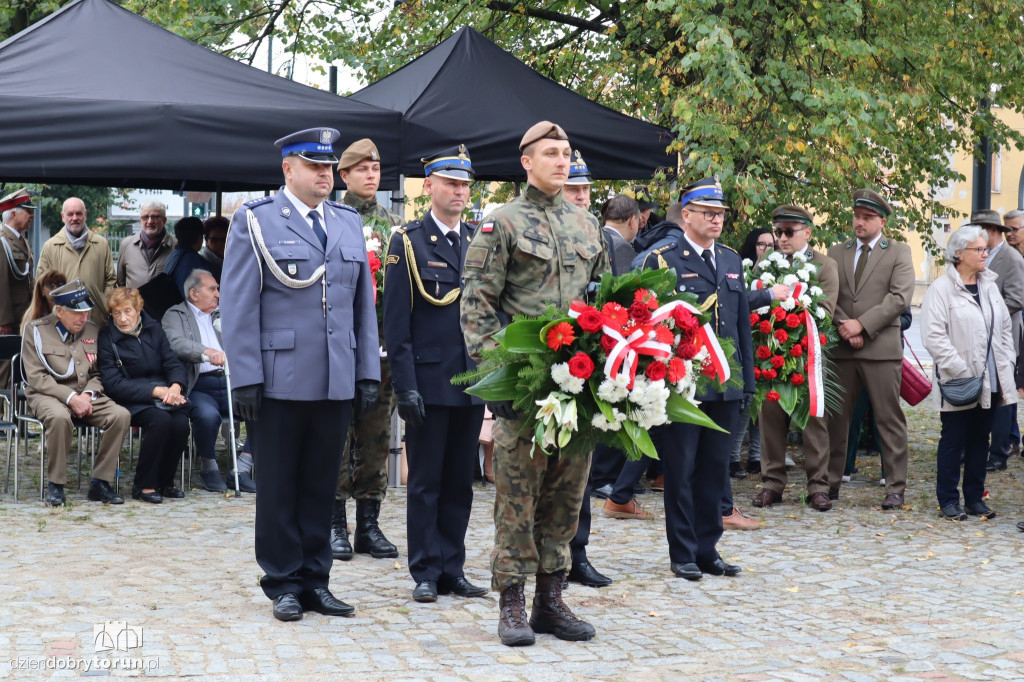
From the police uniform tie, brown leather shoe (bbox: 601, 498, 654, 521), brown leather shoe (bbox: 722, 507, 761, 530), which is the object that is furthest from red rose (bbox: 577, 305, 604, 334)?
the police uniform tie

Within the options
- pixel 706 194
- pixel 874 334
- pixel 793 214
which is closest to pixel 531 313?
pixel 706 194

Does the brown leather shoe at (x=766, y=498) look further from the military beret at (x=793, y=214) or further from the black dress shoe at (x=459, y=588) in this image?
the black dress shoe at (x=459, y=588)

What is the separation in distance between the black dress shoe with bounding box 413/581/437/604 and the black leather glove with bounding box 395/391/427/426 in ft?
2.53

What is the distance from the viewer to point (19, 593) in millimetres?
5582

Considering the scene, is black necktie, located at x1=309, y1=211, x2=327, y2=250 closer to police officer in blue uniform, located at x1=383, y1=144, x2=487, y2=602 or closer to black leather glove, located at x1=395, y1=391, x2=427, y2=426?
police officer in blue uniform, located at x1=383, y1=144, x2=487, y2=602

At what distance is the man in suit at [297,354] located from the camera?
16.8ft

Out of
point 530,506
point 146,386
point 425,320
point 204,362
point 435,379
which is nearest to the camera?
point 530,506

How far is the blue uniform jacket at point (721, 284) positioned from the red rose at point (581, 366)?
1844 millimetres

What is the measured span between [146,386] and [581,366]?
4938mm

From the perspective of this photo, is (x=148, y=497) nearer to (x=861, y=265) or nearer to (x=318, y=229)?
(x=318, y=229)

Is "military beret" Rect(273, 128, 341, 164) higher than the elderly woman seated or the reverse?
higher

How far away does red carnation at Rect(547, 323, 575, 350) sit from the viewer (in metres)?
4.62

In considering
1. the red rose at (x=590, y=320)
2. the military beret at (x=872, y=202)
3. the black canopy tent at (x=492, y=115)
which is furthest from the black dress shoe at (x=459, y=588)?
the military beret at (x=872, y=202)

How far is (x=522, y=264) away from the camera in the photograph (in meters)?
5.10
